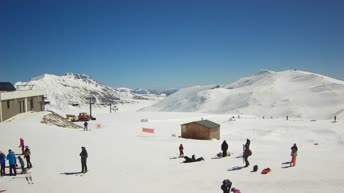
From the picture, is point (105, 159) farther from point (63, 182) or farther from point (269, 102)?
point (269, 102)

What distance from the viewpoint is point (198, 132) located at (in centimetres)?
3894

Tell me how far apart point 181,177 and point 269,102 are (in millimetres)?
97782

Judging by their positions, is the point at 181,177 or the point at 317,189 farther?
the point at 181,177

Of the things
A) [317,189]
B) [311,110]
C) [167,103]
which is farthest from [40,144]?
[167,103]

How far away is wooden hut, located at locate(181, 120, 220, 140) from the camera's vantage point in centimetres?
3809

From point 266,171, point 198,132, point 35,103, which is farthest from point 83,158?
point 35,103

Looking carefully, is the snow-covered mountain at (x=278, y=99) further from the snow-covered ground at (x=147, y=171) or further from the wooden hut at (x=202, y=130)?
the snow-covered ground at (x=147, y=171)

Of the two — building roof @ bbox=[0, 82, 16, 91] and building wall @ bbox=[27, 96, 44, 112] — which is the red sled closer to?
building wall @ bbox=[27, 96, 44, 112]

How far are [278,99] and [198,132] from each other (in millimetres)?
78817

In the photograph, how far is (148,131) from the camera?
4591cm

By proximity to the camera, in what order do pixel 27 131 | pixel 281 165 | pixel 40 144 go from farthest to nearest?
pixel 27 131 → pixel 40 144 → pixel 281 165

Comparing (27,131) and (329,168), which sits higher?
(27,131)

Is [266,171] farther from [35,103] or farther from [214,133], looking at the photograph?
[35,103]

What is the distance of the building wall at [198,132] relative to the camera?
3816 cm
